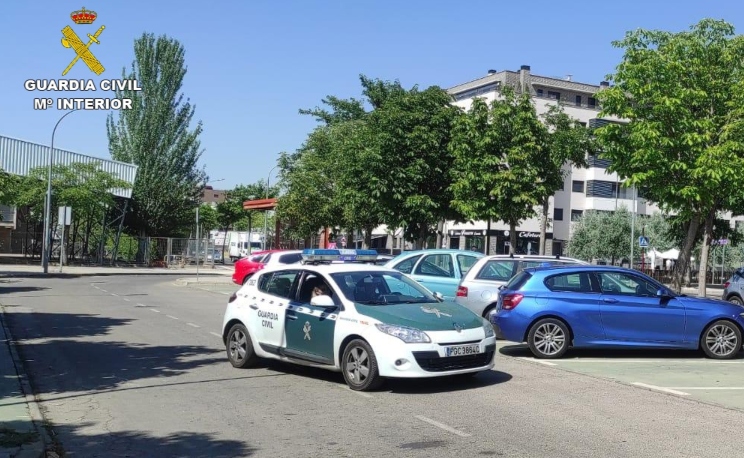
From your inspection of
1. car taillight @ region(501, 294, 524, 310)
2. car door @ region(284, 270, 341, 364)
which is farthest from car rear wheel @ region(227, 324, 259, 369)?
car taillight @ region(501, 294, 524, 310)

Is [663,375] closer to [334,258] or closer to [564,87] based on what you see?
[334,258]

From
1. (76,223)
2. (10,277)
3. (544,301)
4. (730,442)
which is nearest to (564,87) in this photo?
(76,223)

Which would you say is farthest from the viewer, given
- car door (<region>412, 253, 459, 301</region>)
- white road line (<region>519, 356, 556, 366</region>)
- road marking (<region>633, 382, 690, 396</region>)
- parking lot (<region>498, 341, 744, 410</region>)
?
car door (<region>412, 253, 459, 301</region>)

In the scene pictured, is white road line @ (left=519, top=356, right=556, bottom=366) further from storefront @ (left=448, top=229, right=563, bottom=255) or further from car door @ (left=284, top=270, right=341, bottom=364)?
storefront @ (left=448, top=229, right=563, bottom=255)

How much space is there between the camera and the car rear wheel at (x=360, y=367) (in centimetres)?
902

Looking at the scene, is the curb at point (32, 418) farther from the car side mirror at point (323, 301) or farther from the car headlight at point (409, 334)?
the car headlight at point (409, 334)

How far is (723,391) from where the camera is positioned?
965 centimetres

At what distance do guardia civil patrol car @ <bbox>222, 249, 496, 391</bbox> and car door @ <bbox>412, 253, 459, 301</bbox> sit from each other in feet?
18.0

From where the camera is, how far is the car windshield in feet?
32.0

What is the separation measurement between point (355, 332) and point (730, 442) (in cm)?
412

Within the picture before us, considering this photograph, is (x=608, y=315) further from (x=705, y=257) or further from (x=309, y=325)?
(x=705, y=257)

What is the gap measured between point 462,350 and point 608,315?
3.96m

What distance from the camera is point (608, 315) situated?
475 inches

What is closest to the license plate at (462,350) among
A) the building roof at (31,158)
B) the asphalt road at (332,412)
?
the asphalt road at (332,412)
